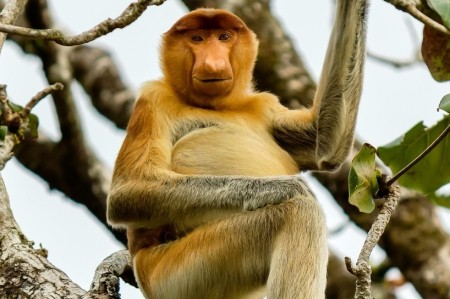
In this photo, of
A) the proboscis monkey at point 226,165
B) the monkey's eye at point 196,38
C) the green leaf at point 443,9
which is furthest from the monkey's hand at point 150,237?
the green leaf at point 443,9

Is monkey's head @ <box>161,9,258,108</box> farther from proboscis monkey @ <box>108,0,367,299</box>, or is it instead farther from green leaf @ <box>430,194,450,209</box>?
green leaf @ <box>430,194,450,209</box>

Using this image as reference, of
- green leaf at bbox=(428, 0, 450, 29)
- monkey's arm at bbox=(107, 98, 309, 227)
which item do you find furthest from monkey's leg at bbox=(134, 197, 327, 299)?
green leaf at bbox=(428, 0, 450, 29)

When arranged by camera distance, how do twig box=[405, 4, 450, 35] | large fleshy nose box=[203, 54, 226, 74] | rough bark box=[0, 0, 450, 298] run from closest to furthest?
twig box=[405, 4, 450, 35]
large fleshy nose box=[203, 54, 226, 74]
rough bark box=[0, 0, 450, 298]

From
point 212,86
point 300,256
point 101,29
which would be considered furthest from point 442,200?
point 101,29

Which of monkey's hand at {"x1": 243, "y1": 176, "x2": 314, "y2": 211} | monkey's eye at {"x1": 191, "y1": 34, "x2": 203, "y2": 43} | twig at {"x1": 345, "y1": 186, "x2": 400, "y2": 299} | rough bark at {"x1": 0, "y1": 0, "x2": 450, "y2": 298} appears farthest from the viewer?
rough bark at {"x1": 0, "y1": 0, "x2": 450, "y2": 298}

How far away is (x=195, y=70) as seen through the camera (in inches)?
201

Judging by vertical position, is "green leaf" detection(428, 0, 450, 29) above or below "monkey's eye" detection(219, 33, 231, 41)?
above

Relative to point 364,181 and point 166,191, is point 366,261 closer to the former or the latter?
point 364,181

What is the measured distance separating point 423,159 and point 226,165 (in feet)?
3.69

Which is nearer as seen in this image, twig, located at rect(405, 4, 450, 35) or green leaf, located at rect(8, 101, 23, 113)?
twig, located at rect(405, 4, 450, 35)

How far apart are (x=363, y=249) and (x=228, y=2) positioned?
164 inches

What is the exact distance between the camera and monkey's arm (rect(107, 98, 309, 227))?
4805mm

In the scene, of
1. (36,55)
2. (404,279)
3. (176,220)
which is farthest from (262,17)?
(176,220)

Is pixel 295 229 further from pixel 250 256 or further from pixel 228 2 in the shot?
pixel 228 2
